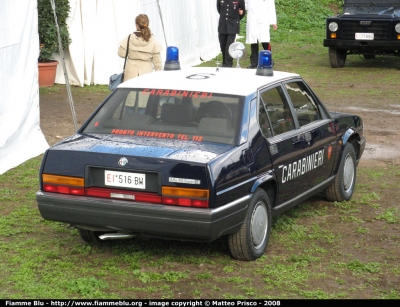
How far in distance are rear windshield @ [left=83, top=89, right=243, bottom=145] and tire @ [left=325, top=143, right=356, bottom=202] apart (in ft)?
6.22

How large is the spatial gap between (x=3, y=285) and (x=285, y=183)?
91.2 inches

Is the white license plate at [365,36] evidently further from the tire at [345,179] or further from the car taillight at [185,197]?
the car taillight at [185,197]

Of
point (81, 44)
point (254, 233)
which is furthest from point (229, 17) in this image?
point (254, 233)

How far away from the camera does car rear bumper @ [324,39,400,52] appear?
660 inches

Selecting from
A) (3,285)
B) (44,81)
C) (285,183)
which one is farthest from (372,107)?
(3,285)

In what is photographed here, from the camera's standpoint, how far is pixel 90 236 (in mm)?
6094

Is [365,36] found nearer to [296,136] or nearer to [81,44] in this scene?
[81,44]

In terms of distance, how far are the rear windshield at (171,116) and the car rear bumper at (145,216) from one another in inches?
23.6

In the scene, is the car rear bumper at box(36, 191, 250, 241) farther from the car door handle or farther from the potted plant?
the potted plant

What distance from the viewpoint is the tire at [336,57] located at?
17609mm

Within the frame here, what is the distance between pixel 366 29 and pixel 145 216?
1269cm

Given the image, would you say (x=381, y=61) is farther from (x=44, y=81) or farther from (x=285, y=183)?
(x=285, y=183)

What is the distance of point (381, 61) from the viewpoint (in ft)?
63.0

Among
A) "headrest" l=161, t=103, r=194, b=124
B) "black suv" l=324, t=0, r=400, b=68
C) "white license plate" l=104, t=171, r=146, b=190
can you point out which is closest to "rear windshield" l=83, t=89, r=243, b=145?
"headrest" l=161, t=103, r=194, b=124
